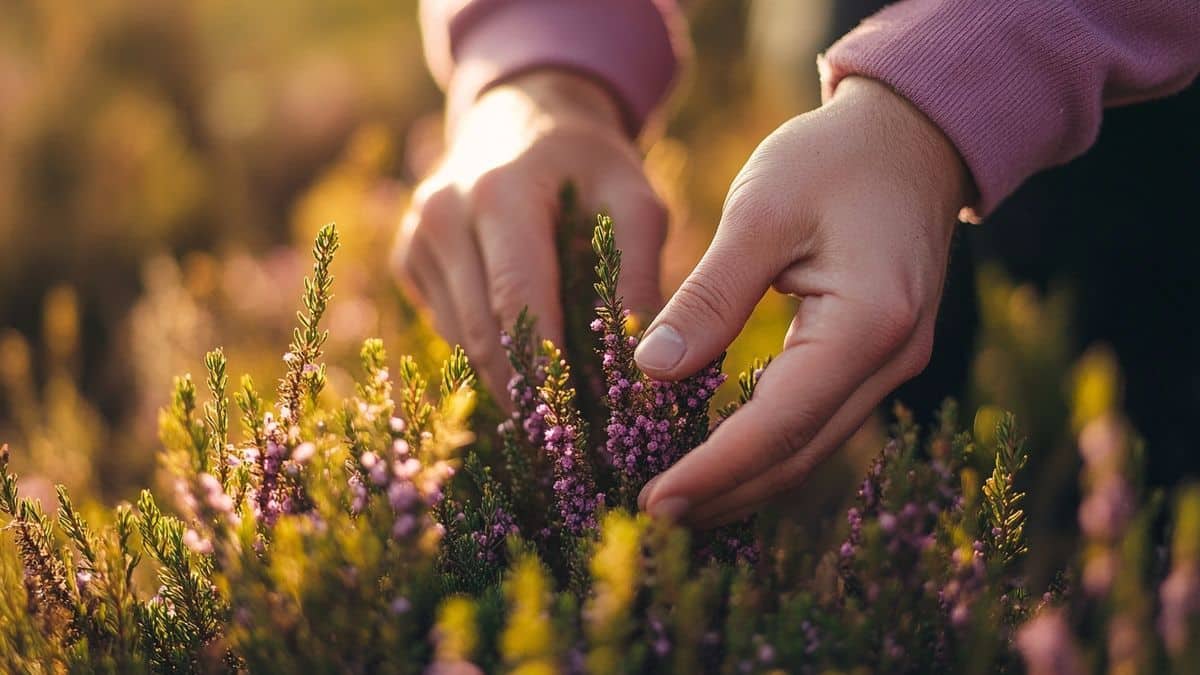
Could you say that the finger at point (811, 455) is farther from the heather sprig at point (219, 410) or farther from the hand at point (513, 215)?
the heather sprig at point (219, 410)

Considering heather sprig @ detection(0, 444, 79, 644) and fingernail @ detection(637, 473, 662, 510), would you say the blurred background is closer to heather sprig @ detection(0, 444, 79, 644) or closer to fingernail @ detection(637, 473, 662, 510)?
fingernail @ detection(637, 473, 662, 510)

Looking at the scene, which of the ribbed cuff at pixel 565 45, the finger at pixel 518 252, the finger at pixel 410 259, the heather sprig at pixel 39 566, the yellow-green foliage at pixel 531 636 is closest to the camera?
the yellow-green foliage at pixel 531 636

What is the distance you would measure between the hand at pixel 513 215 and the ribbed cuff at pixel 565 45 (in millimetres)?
80

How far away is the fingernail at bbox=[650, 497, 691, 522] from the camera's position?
1.19 m

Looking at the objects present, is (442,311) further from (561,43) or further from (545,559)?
(545,559)

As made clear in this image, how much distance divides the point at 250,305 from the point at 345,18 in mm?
7467

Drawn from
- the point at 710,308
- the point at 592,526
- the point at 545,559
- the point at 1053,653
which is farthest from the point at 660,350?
the point at 1053,653

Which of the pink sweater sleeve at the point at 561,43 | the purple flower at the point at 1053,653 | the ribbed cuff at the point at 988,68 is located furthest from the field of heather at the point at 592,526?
the pink sweater sleeve at the point at 561,43

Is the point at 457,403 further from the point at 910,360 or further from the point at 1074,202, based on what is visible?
the point at 1074,202

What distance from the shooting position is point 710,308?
50.0 inches

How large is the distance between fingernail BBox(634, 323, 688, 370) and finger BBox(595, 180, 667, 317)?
1.91ft

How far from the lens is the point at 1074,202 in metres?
2.48

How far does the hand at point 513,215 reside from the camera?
1763 millimetres

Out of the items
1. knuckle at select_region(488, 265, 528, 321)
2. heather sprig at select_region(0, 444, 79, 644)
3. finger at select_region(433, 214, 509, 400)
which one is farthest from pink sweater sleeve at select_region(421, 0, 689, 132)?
heather sprig at select_region(0, 444, 79, 644)
